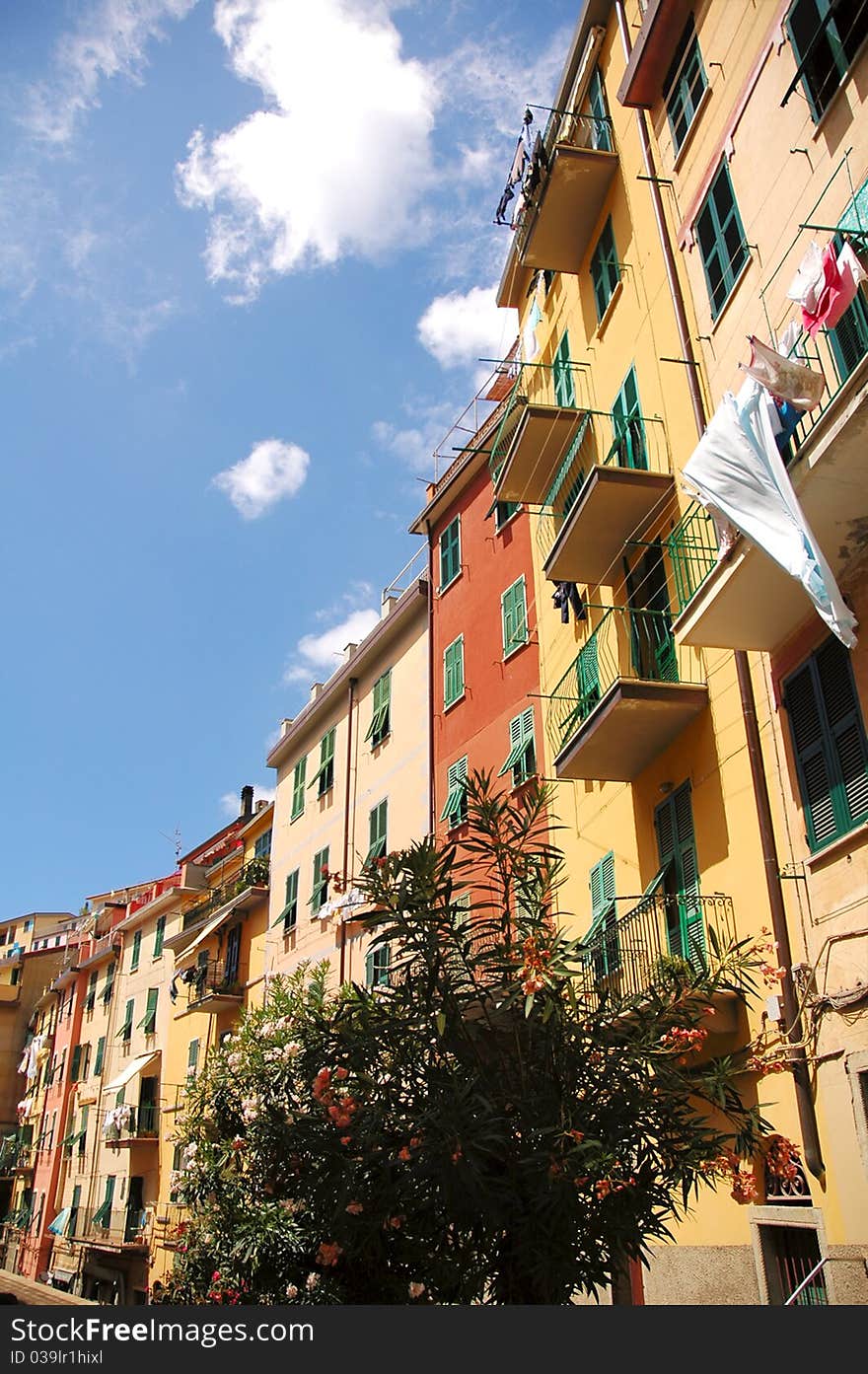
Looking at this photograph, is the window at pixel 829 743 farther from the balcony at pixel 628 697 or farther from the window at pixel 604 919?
the window at pixel 604 919

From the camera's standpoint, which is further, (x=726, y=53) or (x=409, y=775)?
(x=409, y=775)

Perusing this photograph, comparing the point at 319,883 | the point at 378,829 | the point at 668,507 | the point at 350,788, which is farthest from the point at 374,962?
the point at 668,507

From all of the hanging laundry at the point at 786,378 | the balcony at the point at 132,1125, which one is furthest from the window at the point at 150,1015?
the hanging laundry at the point at 786,378

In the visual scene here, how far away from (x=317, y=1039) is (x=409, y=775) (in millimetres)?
14953

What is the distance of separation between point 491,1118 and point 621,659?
8.79 meters

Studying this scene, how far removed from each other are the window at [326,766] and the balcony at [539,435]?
10.5 metres

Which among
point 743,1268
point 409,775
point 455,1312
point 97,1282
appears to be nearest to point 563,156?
point 409,775

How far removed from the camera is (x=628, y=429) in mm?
15477

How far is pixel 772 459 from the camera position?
914 centimetres

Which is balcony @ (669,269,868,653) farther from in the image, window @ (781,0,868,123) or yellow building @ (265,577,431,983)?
yellow building @ (265,577,431,983)

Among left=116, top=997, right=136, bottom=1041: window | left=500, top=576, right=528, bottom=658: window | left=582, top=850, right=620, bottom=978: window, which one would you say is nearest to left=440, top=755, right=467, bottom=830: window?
left=500, top=576, right=528, bottom=658: window

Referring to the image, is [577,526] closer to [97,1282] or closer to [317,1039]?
[317,1039]

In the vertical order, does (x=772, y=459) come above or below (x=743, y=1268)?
above

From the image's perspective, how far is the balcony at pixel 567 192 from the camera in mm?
17094
